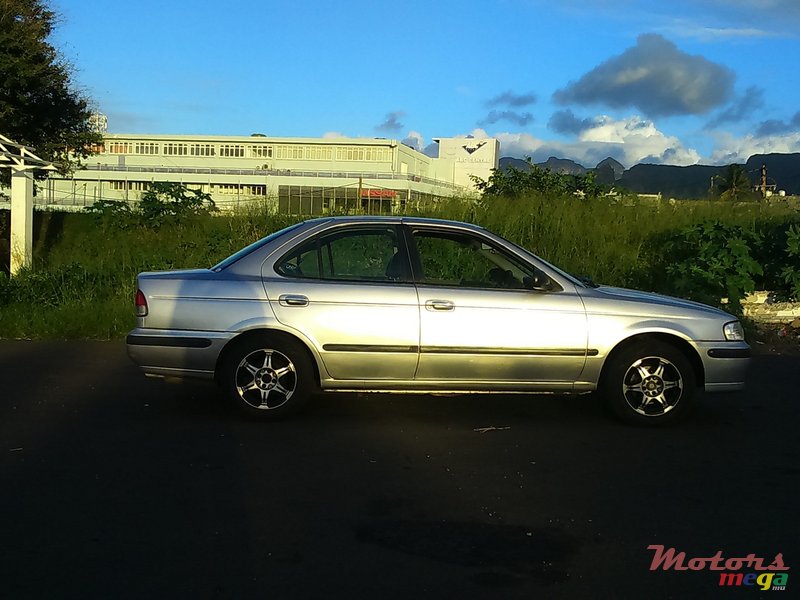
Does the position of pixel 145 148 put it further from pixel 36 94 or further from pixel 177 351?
pixel 177 351

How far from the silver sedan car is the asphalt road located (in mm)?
383

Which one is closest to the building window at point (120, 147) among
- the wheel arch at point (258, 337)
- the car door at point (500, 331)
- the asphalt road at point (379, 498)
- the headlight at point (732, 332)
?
the asphalt road at point (379, 498)

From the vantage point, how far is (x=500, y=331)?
244 inches

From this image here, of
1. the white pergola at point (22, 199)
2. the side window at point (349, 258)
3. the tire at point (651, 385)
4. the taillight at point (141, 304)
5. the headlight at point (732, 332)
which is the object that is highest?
the white pergola at point (22, 199)

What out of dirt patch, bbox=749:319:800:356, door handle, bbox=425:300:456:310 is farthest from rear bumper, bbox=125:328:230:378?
dirt patch, bbox=749:319:800:356

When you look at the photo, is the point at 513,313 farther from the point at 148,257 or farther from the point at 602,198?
the point at 602,198

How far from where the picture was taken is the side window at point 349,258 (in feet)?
20.9

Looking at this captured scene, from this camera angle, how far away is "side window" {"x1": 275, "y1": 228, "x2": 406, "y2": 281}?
6.37 m

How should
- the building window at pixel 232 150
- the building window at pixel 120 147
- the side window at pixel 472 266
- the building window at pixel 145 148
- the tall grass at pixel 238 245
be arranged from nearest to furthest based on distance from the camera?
1. the side window at pixel 472 266
2. the tall grass at pixel 238 245
3. the building window at pixel 120 147
4. the building window at pixel 232 150
5. the building window at pixel 145 148

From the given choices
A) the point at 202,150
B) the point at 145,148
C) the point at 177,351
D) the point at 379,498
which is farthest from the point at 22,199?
the point at 145,148

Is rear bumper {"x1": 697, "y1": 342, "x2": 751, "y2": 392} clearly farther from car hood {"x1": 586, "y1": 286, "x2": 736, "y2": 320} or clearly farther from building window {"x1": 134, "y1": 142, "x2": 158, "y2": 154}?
building window {"x1": 134, "y1": 142, "x2": 158, "y2": 154}

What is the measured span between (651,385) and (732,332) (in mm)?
831

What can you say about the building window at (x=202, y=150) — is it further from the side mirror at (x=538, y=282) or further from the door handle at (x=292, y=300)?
the side mirror at (x=538, y=282)

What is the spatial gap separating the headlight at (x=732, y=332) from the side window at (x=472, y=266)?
1.68 m
